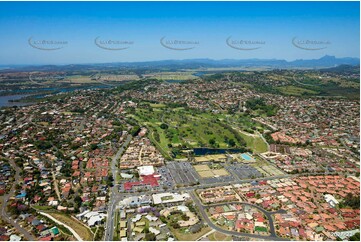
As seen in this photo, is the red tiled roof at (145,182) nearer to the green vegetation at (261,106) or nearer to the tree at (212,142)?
the tree at (212,142)

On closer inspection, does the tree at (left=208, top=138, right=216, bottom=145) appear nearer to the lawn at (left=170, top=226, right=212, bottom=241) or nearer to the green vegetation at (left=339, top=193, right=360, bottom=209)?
the green vegetation at (left=339, top=193, right=360, bottom=209)

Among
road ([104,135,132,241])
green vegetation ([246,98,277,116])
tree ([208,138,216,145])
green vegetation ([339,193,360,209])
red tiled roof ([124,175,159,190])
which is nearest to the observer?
road ([104,135,132,241])

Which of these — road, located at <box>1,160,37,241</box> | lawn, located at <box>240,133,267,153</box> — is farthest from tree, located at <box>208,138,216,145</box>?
road, located at <box>1,160,37,241</box>

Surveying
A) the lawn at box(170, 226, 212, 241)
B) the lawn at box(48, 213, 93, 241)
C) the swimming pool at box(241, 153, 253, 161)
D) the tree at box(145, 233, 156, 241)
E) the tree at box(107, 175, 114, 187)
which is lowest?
the swimming pool at box(241, 153, 253, 161)

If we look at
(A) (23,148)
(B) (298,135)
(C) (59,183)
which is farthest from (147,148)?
(B) (298,135)

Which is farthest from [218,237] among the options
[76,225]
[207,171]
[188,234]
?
[207,171]

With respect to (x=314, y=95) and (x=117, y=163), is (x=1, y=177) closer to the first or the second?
(x=117, y=163)

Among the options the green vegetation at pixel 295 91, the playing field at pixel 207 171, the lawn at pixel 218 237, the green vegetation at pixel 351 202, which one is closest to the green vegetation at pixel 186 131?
the playing field at pixel 207 171

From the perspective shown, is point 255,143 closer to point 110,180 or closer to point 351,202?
point 351,202
